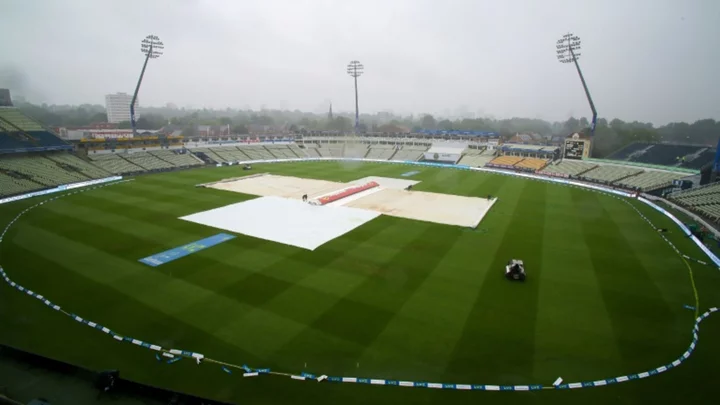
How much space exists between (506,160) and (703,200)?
30.1 metres

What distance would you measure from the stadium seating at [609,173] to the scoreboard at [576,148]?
4.56 metres

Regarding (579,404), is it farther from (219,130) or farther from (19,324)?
(219,130)

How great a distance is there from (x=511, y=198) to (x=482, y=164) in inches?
992

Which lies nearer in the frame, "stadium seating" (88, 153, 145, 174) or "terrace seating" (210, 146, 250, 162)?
"stadium seating" (88, 153, 145, 174)

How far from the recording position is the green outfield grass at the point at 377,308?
428 inches

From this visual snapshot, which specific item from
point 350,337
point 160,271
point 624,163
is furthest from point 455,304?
point 624,163

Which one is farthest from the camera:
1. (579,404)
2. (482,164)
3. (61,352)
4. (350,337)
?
(482,164)

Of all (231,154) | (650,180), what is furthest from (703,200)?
(231,154)

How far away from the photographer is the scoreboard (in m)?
53.1

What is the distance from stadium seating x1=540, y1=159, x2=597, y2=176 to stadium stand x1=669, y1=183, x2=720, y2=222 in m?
14.4

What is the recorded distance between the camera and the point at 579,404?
993 centimetres

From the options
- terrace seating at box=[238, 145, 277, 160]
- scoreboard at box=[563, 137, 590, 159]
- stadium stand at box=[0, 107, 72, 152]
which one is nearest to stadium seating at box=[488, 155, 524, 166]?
scoreboard at box=[563, 137, 590, 159]

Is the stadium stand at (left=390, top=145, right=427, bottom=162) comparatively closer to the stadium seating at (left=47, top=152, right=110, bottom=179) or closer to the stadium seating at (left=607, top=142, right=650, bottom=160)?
the stadium seating at (left=607, top=142, right=650, bottom=160)

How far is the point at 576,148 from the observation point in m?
54.0
